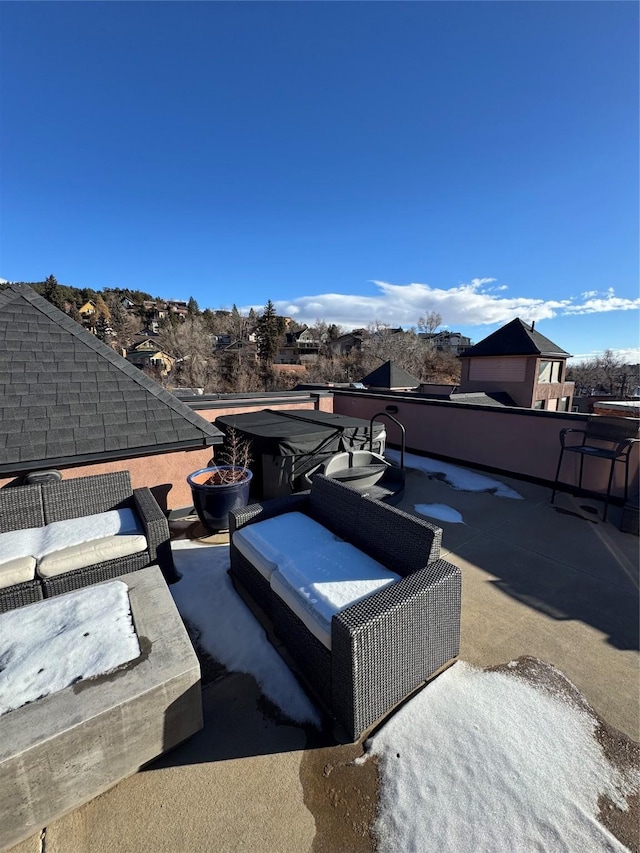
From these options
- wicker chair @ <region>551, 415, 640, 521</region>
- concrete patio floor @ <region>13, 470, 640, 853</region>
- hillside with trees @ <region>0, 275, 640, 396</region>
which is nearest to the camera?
concrete patio floor @ <region>13, 470, 640, 853</region>

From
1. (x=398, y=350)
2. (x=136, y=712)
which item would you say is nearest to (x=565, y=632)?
(x=136, y=712)

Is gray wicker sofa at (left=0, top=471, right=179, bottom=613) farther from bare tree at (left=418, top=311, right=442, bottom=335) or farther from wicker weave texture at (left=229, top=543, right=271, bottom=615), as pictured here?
bare tree at (left=418, top=311, right=442, bottom=335)

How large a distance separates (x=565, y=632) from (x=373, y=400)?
23.6 feet

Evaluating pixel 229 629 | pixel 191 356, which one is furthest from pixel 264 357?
pixel 229 629

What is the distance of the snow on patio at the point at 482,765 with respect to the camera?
5.00 ft

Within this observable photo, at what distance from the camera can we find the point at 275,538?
9.61ft

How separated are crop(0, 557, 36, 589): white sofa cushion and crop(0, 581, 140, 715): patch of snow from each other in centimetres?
44

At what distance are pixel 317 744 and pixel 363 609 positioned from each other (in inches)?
32.4

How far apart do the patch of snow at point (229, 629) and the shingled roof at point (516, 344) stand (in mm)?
19314

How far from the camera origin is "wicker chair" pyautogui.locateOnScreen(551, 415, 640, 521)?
16.0 ft

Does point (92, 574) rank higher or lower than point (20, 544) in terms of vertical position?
lower

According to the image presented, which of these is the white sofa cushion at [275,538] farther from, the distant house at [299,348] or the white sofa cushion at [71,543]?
the distant house at [299,348]

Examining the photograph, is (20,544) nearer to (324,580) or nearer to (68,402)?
(68,402)

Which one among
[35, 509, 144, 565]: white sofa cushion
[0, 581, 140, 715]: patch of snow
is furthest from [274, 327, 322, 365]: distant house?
[0, 581, 140, 715]: patch of snow
